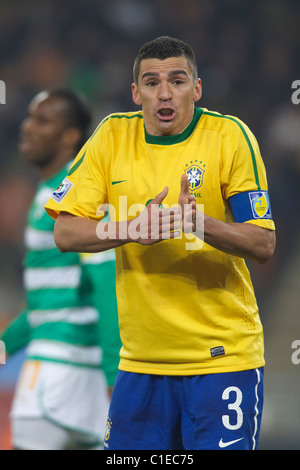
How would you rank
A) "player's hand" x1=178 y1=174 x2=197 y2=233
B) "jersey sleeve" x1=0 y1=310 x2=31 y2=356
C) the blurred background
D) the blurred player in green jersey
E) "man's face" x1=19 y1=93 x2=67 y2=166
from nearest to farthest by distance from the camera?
"player's hand" x1=178 y1=174 x2=197 y2=233 < the blurred player in green jersey < "jersey sleeve" x1=0 y1=310 x2=31 y2=356 < "man's face" x1=19 y1=93 x2=67 y2=166 < the blurred background

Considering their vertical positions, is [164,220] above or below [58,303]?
above

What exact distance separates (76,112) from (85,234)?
6.11 ft

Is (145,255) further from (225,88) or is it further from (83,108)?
(225,88)

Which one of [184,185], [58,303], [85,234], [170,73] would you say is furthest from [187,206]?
[58,303]

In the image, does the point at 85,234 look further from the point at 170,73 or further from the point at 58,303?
the point at 58,303

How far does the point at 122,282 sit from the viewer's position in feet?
8.11

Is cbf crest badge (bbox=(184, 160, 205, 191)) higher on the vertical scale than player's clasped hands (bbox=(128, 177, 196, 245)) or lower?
higher

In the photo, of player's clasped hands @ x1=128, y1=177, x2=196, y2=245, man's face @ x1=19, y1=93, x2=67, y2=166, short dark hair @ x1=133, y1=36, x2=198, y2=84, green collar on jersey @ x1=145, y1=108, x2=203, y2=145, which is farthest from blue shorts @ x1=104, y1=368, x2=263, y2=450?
man's face @ x1=19, y1=93, x2=67, y2=166

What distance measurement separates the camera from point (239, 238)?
2236 mm

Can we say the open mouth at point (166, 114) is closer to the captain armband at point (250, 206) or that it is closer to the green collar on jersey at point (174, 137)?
the green collar on jersey at point (174, 137)

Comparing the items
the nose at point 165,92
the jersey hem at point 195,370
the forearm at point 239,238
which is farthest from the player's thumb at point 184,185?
the jersey hem at point 195,370

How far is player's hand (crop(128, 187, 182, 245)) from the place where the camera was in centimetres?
216

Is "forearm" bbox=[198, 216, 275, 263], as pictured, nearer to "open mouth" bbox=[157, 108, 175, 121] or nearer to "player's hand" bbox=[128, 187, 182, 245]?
"player's hand" bbox=[128, 187, 182, 245]

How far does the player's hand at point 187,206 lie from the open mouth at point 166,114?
0.29 meters
